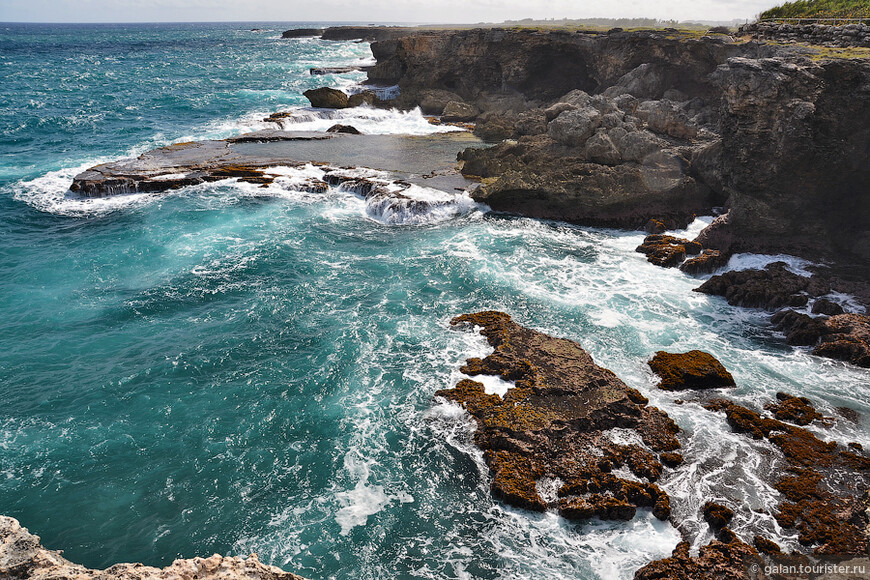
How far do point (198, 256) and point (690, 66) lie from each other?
47.6 m

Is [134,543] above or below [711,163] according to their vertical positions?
below

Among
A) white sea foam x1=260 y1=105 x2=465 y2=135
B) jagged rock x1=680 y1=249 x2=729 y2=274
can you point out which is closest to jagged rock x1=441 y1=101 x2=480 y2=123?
white sea foam x1=260 y1=105 x2=465 y2=135

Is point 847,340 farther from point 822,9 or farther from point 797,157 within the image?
point 822,9

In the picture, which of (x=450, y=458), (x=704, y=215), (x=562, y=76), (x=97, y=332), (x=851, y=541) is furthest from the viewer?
(x=562, y=76)

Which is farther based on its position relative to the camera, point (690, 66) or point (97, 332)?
point (690, 66)

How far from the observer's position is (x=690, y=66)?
157 ft

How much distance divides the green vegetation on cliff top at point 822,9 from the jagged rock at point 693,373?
31.8 m

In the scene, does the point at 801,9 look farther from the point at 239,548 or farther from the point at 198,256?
the point at 239,548

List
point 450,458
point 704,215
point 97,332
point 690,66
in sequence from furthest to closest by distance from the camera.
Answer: point 690,66 → point 704,215 → point 97,332 → point 450,458

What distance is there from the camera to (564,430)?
16.3 meters

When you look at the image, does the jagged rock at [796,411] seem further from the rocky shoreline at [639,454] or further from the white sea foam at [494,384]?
the white sea foam at [494,384]

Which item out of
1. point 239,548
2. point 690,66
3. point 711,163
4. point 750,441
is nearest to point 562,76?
point 690,66

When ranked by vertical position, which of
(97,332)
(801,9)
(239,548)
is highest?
(801,9)

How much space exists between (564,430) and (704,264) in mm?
16273
